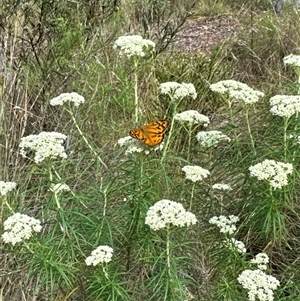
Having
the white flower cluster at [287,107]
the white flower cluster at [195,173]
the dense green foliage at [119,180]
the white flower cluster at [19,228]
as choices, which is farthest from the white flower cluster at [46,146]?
the white flower cluster at [287,107]

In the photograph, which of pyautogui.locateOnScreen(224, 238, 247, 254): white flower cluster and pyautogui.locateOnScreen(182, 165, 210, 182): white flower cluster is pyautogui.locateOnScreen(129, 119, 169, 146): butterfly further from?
pyautogui.locateOnScreen(224, 238, 247, 254): white flower cluster

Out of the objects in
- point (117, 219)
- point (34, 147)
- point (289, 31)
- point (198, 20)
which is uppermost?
point (34, 147)

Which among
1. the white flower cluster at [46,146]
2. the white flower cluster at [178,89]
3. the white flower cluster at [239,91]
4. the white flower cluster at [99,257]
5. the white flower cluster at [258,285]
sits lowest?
the white flower cluster at [258,285]

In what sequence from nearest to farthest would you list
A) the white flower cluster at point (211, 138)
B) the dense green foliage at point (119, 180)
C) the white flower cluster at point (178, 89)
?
the dense green foliage at point (119, 180)
the white flower cluster at point (178, 89)
the white flower cluster at point (211, 138)

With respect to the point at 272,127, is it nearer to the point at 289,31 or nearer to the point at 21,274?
the point at 21,274

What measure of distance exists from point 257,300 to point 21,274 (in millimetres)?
1349

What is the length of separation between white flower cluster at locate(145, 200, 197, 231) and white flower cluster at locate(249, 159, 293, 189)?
15.6 inches

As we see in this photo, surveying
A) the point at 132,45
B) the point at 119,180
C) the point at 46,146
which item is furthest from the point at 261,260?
the point at 132,45

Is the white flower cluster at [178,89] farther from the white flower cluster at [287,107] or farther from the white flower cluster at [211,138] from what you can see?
the white flower cluster at [287,107]

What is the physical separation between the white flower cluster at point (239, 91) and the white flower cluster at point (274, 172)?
518 mm

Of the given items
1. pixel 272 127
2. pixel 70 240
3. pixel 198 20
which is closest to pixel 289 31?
pixel 198 20

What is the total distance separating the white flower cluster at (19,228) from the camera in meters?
2.29

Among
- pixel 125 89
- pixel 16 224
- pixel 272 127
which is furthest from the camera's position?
pixel 125 89

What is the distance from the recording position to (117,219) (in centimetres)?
281
